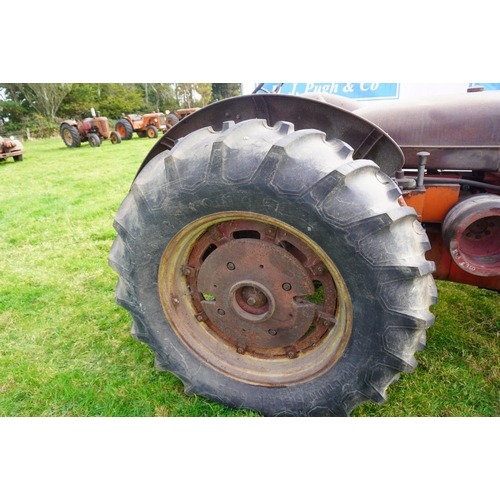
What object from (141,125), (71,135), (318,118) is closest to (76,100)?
(141,125)

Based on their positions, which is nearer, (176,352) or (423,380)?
(176,352)

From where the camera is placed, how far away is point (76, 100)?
23469 mm

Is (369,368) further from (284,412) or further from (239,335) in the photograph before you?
(239,335)

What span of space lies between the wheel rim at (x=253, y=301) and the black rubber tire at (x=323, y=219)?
75mm

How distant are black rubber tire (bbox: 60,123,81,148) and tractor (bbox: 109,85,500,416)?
15.8 metres

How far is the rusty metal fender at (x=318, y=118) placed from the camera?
1.74 meters

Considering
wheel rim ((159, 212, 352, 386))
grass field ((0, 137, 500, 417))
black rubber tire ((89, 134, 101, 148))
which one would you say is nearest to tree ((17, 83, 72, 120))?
black rubber tire ((89, 134, 101, 148))

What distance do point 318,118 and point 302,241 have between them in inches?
24.4

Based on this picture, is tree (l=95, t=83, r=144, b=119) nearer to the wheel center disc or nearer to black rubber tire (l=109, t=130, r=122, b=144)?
black rubber tire (l=109, t=130, r=122, b=144)

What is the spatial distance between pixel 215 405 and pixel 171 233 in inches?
38.0

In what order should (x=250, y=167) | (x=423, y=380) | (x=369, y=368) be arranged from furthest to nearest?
(x=423, y=380) < (x=369, y=368) < (x=250, y=167)

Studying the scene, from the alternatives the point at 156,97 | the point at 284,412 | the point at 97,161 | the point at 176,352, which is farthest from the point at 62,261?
the point at 156,97

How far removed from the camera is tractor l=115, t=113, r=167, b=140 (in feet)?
57.0

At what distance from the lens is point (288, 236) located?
1659 millimetres
